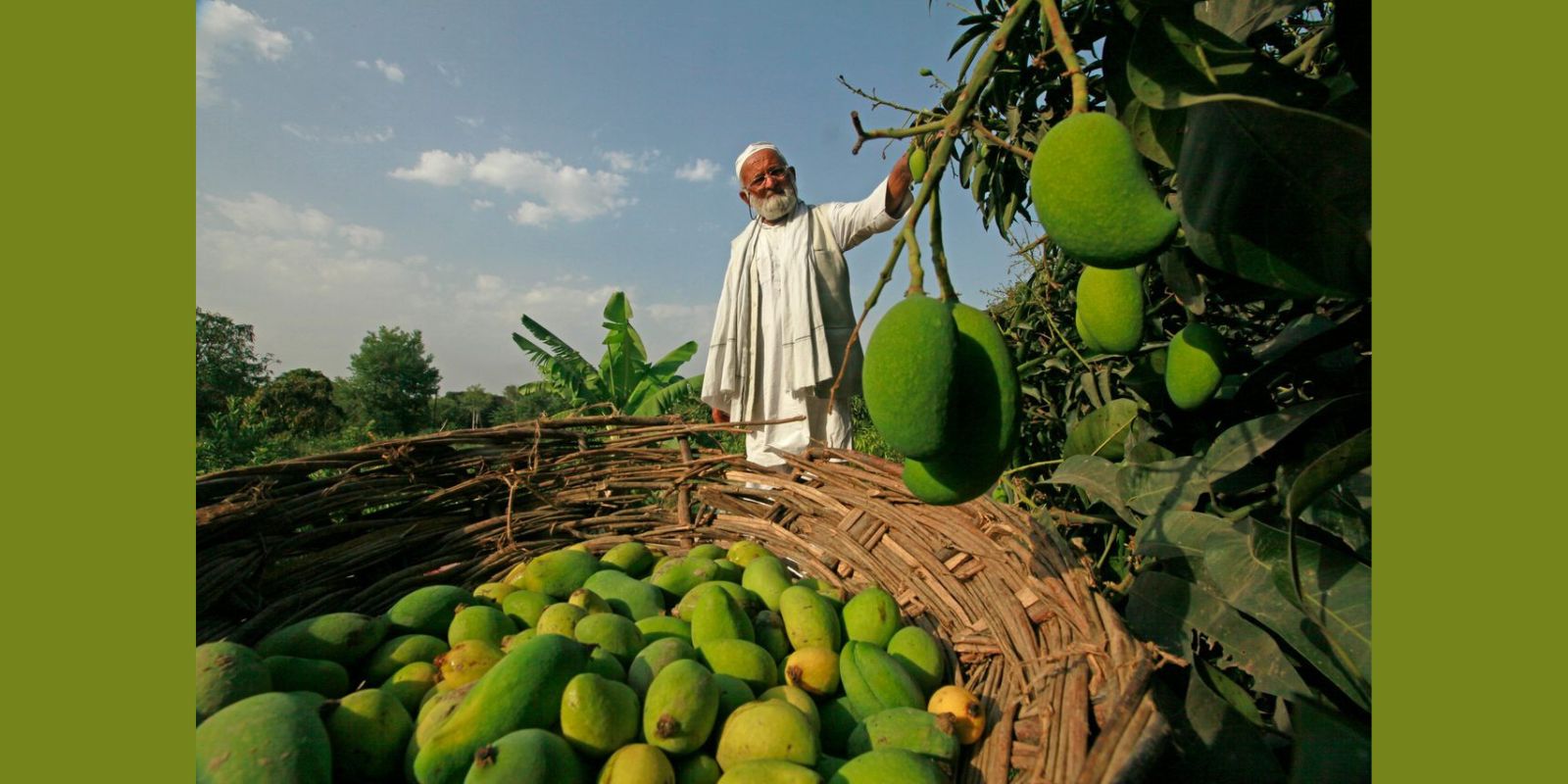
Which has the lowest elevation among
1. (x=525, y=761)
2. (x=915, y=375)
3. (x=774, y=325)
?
(x=525, y=761)

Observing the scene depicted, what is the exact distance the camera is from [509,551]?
89.4 inches

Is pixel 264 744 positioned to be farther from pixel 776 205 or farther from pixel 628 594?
pixel 776 205

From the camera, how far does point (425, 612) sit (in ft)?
5.85

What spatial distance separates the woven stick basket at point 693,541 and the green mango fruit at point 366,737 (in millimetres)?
608

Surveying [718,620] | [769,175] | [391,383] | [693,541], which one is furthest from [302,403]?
[718,620]

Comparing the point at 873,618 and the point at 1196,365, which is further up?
the point at 1196,365

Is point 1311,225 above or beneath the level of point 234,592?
above

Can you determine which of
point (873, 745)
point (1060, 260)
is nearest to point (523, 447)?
point (873, 745)

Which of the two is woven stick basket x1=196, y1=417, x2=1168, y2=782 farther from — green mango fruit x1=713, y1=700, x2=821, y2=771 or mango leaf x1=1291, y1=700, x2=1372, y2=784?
green mango fruit x1=713, y1=700, x2=821, y2=771

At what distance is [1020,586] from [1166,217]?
103 centimetres

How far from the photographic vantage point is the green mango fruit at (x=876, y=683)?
57.3 inches

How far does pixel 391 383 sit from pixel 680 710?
2964cm

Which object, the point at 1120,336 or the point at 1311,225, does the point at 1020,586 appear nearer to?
the point at 1120,336

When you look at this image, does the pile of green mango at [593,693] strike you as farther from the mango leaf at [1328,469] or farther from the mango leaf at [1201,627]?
the mango leaf at [1328,469]
